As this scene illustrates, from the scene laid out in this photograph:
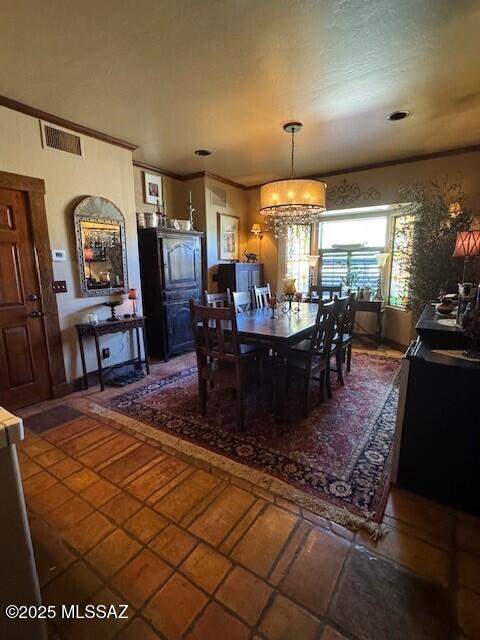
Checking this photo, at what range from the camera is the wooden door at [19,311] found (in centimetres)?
270

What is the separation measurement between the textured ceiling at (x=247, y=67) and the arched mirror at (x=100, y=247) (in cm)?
82

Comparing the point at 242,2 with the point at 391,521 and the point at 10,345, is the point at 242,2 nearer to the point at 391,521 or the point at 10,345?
the point at 391,521

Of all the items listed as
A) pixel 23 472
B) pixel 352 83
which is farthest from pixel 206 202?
pixel 23 472

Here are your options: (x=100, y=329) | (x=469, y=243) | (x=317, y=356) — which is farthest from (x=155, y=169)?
(x=469, y=243)

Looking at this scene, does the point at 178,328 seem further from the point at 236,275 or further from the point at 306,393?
the point at 306,393

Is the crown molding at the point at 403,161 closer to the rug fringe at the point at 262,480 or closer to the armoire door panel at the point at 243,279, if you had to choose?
the armoire door panel at the point at 243,279

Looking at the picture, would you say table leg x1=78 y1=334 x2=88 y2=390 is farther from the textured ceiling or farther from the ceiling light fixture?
the ceiling light fixture

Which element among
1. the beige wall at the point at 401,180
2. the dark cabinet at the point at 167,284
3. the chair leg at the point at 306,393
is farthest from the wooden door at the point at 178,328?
the beige wall at the point at 401,180

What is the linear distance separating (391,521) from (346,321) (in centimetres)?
213

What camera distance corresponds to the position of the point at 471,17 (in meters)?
1.76

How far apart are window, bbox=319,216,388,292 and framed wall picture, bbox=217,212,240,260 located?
1.49m

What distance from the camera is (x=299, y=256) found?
556 cm

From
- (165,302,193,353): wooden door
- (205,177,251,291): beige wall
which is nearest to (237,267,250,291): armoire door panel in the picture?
(205,177,251,291): beige wall

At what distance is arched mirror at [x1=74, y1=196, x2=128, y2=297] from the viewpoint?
3201mm
